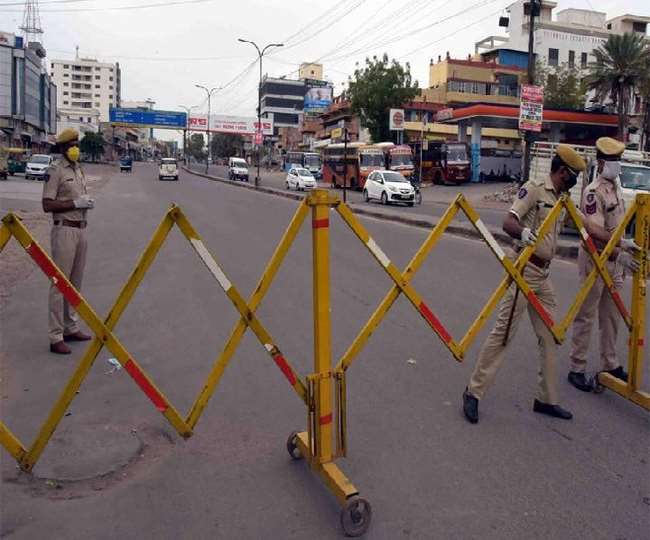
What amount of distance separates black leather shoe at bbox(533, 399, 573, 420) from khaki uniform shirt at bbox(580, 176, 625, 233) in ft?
5.14

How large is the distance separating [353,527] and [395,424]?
1348 millimetres

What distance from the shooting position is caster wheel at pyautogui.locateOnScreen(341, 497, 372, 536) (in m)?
2.99

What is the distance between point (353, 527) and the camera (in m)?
2.99

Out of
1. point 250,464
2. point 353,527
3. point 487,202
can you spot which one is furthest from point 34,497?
point 487,202

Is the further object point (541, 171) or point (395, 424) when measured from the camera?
point (541, 171)

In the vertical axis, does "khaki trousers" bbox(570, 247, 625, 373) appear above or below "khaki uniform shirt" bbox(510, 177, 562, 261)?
below

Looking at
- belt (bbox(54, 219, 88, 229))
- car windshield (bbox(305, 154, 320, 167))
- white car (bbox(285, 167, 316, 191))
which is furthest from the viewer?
car windshield (bbox(305, 154, 320, 167))

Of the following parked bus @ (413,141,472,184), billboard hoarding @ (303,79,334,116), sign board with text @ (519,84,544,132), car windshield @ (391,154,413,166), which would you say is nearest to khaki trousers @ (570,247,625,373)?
sign board with text @ (519,84,544,132)

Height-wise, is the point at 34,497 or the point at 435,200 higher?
the point at 435,200

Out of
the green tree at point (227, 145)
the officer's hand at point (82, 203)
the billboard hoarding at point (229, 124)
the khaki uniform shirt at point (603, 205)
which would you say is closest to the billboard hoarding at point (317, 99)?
the billboard hoarding at point (229, 124)

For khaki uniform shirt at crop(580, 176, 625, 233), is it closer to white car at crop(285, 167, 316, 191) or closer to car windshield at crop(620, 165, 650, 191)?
car windshield at crop(620, 165, 650, 191)

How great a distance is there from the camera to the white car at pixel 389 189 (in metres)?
27.3

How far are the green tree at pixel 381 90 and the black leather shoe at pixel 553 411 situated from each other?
49589 mm

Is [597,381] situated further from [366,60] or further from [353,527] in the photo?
[366,60]
